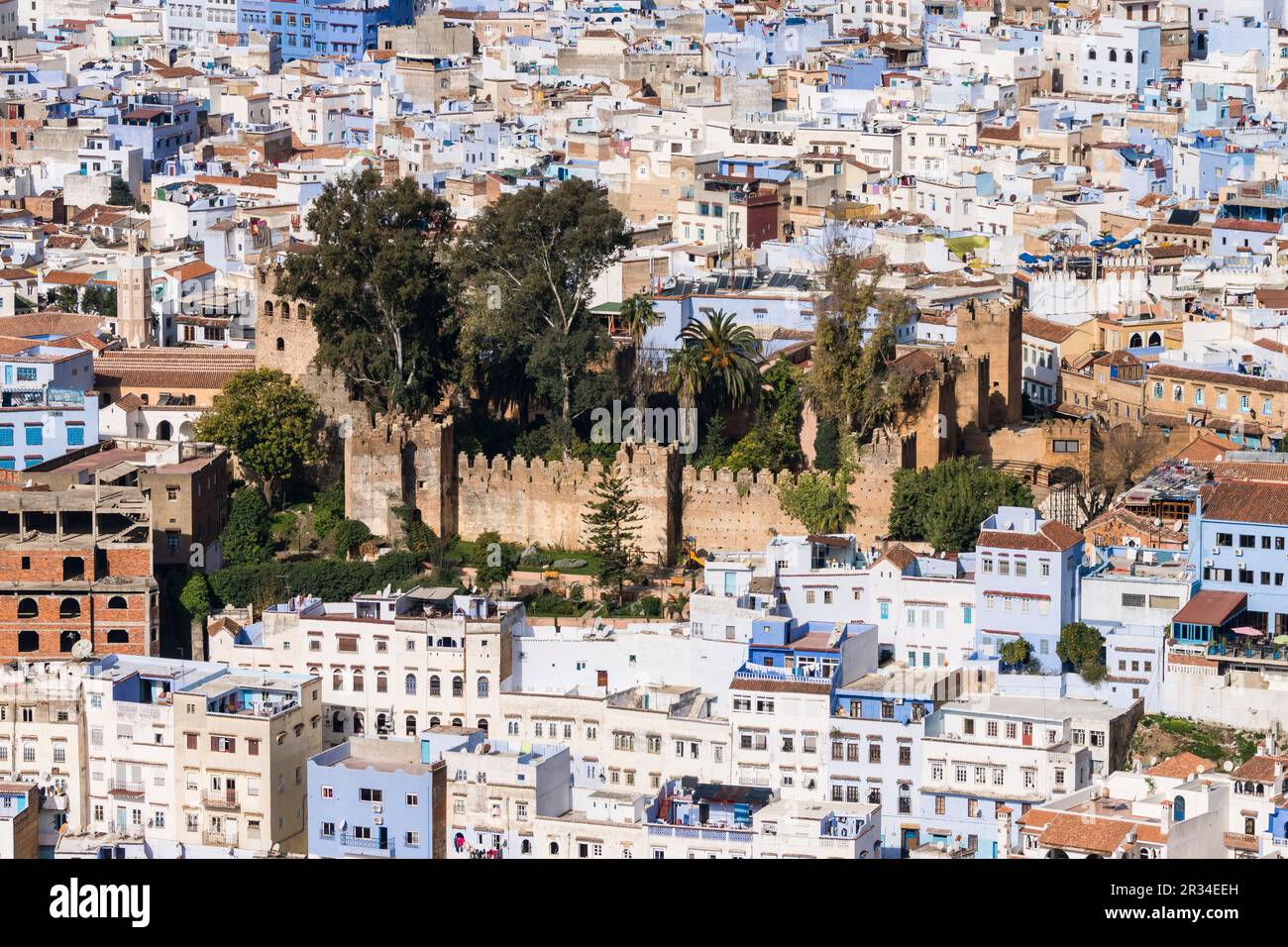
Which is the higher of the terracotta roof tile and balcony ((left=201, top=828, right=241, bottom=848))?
the terracotta roof tile

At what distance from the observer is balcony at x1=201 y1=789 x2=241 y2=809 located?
925 inches

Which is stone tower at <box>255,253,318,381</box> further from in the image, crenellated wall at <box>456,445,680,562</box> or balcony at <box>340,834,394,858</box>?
balcony at <box>340,834,394,858</box>

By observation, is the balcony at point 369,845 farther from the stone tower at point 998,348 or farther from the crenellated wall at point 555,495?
the stone tower at point 998,348

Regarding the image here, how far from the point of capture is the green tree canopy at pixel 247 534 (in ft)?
86.8

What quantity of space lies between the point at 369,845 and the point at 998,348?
9707 mm

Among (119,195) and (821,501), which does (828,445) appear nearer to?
(821,501)

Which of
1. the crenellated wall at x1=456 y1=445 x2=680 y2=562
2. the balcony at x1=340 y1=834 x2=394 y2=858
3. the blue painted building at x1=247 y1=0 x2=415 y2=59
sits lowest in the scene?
the balcony at x1=340 y1=834 x2=394 y2=858

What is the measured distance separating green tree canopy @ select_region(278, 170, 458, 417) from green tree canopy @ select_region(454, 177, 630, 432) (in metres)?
0.45

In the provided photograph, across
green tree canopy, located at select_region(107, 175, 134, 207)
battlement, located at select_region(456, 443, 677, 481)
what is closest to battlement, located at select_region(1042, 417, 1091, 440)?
battlement, located at select_region(456, 443, 677, 481)

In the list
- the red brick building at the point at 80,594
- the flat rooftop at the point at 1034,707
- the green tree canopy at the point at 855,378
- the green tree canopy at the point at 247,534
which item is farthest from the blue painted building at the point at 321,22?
the flat rooftop at the point at 1034,707

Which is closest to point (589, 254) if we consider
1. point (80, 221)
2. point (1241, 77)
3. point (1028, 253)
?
point (1028, 253)

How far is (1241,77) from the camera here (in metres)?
50.5
